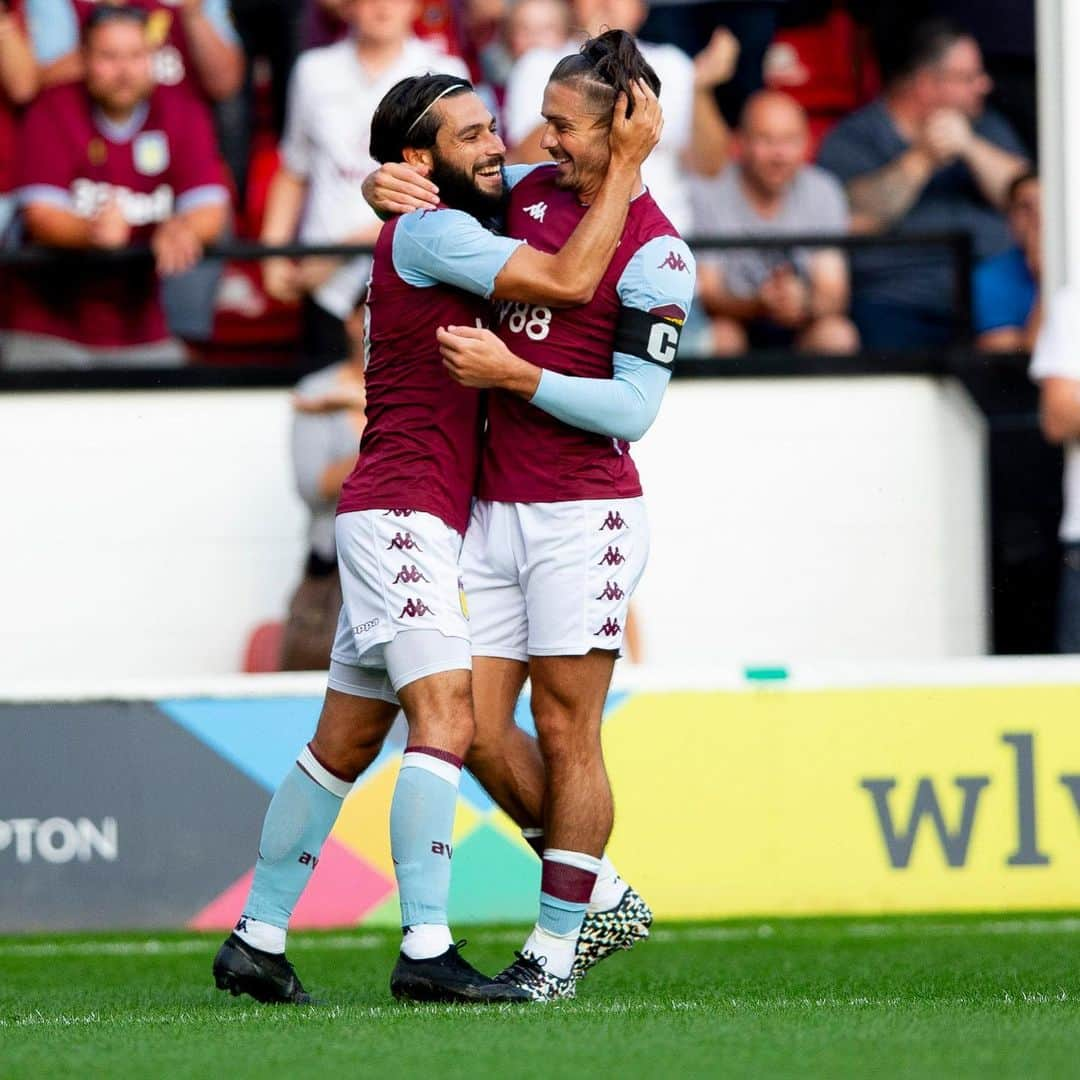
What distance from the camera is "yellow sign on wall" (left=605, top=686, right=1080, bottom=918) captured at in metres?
7.30

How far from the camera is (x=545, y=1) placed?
889 centimetres

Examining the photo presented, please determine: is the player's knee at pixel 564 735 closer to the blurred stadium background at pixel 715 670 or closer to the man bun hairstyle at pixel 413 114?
the blurred stadium background at pixel 715 670

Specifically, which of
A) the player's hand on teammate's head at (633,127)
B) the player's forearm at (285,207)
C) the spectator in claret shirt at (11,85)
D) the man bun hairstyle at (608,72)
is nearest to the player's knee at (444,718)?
the player's hand on teammate's head at (633,127)

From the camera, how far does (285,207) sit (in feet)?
29.6

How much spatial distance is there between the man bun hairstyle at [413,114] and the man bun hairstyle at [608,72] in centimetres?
25

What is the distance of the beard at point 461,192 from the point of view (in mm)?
5000

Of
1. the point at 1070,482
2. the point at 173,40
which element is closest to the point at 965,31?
the point at 1070,482

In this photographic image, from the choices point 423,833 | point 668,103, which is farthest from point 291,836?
point 668,103

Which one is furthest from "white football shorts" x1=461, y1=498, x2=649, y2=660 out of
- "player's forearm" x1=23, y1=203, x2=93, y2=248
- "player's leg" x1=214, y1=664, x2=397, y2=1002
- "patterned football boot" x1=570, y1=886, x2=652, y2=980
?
"player's forearm" x1=23, y1=203, x2=93, y2=248

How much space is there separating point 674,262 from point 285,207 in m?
→ 4.37

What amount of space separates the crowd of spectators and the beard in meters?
3.05

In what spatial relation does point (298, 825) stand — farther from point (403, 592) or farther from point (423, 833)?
point (403, 592)

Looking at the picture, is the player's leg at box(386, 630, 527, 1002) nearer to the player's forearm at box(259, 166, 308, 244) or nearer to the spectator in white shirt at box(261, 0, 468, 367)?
the spectator in white shirt at box(261, 0, 468, 367)

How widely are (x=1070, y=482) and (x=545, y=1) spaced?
284 cm
